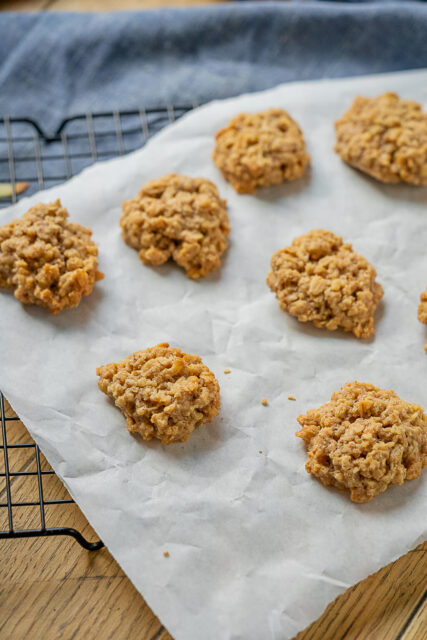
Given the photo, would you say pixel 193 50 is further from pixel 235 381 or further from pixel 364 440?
pixel 364 440

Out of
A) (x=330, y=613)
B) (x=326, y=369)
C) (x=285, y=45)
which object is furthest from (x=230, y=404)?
(x=285, y=45)

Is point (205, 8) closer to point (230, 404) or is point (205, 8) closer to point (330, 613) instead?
point (230, 404)

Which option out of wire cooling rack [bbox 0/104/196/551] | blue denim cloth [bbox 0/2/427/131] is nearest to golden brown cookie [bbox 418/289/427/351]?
wire cooling rack [bbox 0/104/196/551]

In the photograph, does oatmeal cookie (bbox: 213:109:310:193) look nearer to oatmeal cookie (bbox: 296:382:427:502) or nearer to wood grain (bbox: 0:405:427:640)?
oatmeal cookie (bbox: 296:382:427:502)

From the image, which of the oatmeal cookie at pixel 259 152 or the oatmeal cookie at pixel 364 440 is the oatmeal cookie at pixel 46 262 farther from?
the oatmeal cookie at pixel 364 440

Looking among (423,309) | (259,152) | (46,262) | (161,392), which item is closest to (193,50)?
(259,152)

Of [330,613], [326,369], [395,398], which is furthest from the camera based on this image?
[326,369]
